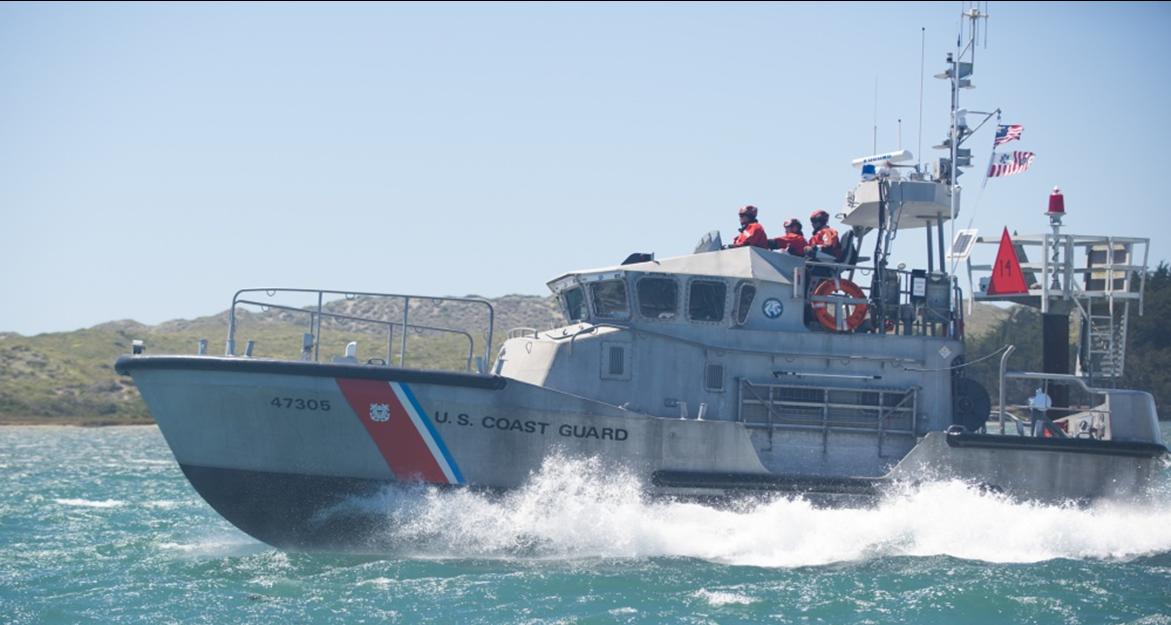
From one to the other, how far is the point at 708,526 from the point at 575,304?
3196mm

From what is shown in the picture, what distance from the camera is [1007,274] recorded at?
628 inches

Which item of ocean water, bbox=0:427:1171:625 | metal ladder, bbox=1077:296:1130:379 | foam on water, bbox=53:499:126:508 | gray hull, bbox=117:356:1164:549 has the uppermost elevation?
metal ladder, bbox=1077:296:1130:379

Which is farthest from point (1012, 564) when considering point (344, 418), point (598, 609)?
point (344, 418)

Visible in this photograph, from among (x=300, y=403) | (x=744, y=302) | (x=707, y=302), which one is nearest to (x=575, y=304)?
(x=707, y=302)

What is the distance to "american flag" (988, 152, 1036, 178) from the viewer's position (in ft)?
52.2

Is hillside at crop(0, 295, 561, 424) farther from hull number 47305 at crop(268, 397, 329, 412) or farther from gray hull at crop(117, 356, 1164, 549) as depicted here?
hull number 47305 at crop(268, 397, 329, 412)

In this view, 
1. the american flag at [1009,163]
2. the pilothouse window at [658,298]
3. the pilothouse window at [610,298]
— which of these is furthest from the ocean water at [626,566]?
the american flag at [1009,163]

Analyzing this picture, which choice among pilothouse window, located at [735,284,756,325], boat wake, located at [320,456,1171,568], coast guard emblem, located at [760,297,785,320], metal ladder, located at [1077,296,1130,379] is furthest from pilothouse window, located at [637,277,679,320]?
metal ladder, located at [1077,296,1130,379]

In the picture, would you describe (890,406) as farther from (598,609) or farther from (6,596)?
(6,596)

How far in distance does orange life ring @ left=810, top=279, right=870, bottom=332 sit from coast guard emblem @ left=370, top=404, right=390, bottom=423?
16.9ft

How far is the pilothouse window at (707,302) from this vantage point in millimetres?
14703

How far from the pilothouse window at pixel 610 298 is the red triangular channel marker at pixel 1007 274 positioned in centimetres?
483

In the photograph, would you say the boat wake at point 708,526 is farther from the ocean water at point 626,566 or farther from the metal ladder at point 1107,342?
the metal ladder at point 1107,342

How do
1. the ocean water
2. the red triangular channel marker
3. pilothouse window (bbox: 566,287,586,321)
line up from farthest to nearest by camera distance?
the red triangular channel marker < pilothouse window (bbox: 566,287,586,321) < the ocean water
